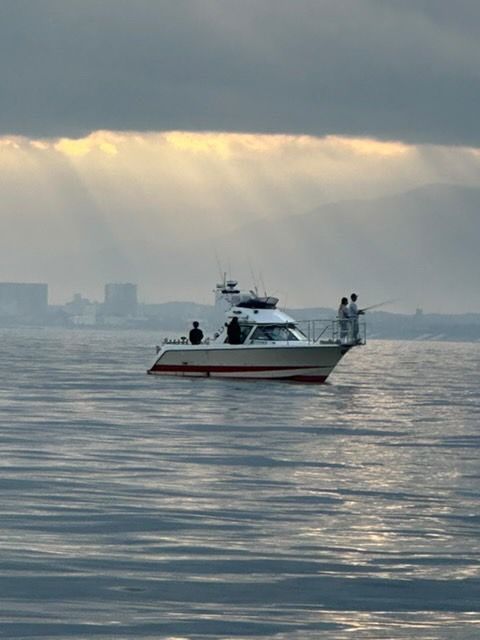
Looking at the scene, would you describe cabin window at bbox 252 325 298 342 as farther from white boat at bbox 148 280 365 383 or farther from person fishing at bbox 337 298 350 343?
person fishing at bbox 337 298 350 343

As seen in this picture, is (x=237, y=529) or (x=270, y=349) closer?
(x=237, y=529)

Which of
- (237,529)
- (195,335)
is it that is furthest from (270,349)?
(237,529)

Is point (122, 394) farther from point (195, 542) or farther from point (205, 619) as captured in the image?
point (205, 619)

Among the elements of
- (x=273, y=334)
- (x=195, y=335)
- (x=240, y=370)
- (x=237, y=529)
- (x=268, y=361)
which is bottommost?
(x=237, y=529)

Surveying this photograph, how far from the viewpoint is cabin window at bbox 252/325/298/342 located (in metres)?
68.5

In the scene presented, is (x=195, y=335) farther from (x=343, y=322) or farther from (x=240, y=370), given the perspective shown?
(x=343, y=322)

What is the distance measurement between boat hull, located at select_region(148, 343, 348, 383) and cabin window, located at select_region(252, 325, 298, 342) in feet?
1.96

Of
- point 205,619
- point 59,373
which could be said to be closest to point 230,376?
point 59,373

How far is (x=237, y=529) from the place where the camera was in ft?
71.4

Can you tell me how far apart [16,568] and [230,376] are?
51405 mm

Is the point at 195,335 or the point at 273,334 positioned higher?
the point at 195,335

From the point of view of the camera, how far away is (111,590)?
17016mm

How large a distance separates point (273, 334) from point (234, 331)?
5.57ft

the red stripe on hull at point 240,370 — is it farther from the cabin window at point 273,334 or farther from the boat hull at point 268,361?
the cabin window at point 273,334
